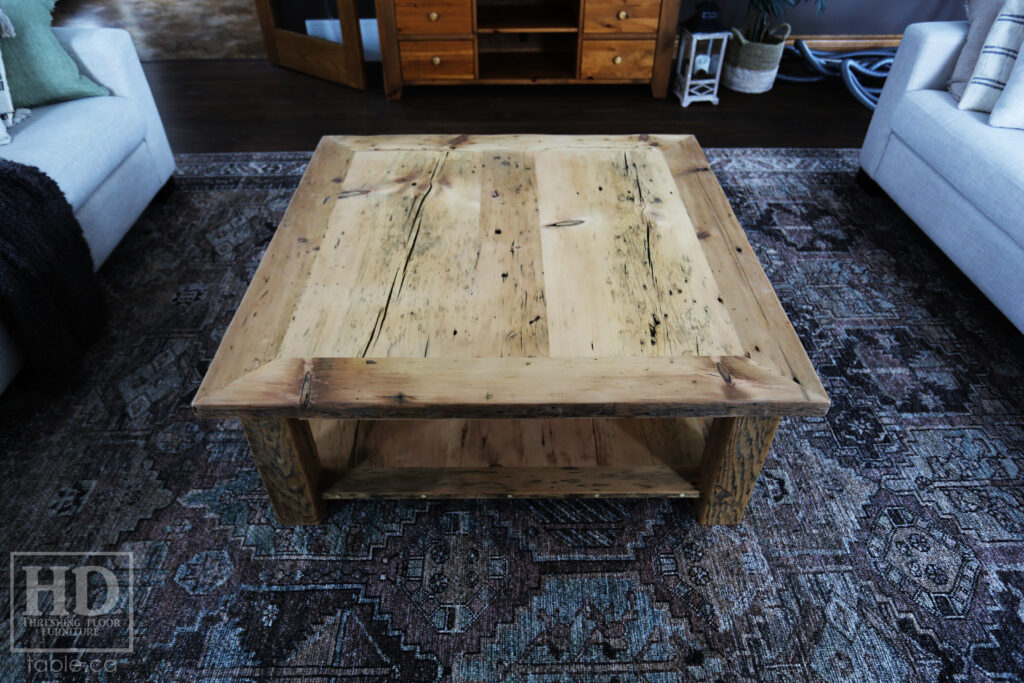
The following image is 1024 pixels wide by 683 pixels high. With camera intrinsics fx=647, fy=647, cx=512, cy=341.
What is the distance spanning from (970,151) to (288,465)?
6.68ft

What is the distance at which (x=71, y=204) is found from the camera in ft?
5.90

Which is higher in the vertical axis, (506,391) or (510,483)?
(506,391)

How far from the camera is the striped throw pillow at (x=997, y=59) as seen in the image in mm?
1938

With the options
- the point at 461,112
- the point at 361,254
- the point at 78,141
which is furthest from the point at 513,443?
the point at 461,112

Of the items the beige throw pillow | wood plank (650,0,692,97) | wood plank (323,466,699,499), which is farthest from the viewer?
wood plank (650,0,692,97)

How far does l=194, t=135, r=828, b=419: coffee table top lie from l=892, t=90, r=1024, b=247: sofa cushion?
33.3 inches

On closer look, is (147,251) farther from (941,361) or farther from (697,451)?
(941,361)

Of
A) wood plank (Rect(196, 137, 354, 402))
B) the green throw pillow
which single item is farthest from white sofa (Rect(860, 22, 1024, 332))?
the green throw pillow

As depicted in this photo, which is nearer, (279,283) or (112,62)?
(279,283)

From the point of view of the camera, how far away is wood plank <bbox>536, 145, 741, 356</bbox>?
1.18 metres

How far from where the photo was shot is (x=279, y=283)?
1286 millimetres

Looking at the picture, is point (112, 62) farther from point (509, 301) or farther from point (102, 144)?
point (509, 301)

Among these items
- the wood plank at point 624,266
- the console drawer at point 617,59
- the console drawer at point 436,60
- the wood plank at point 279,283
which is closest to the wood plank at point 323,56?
the console drawer at point 436,60

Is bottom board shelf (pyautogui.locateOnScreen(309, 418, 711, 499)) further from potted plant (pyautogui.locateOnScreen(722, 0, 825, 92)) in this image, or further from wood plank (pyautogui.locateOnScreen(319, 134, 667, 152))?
potted plant (pyautogui.locateOnScreen(722, 0, 825, 92))
